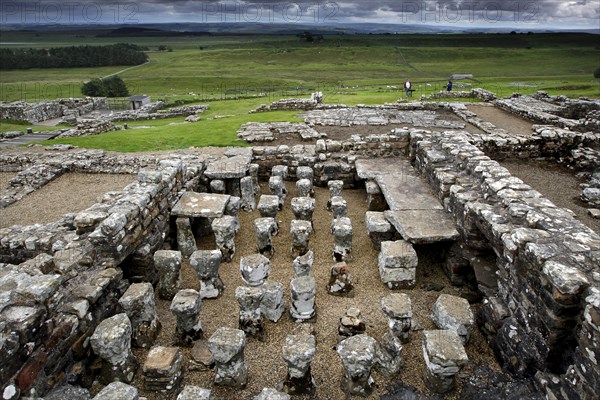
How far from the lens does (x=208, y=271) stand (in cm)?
737

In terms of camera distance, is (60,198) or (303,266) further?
(60,198)

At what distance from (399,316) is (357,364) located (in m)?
1.25

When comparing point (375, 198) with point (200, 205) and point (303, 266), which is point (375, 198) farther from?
point (200, 205)

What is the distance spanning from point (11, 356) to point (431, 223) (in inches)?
297

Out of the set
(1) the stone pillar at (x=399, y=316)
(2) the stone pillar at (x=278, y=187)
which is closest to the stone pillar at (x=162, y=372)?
(1) the stone pillar at (x=399, y=316)

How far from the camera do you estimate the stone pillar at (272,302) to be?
670 cm

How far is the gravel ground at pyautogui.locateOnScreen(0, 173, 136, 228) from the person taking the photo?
11734 millimetres

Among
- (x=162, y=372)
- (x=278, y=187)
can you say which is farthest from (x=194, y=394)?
(x=278, y=187)

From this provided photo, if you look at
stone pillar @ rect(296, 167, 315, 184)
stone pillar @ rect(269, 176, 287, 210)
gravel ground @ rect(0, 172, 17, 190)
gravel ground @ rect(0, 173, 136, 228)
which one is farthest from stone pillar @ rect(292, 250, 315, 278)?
gravel ground @ rect(0, 172, 17, 190)

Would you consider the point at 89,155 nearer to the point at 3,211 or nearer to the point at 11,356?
the point at 3,211

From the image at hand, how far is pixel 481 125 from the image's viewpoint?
18219 millimetres

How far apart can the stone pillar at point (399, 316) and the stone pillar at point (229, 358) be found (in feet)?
7.50

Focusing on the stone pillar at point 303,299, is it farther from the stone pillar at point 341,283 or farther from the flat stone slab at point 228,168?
the flat stone slab at point 228,168

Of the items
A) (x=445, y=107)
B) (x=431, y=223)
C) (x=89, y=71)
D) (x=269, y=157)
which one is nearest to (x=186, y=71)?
(x=89, y=71)
